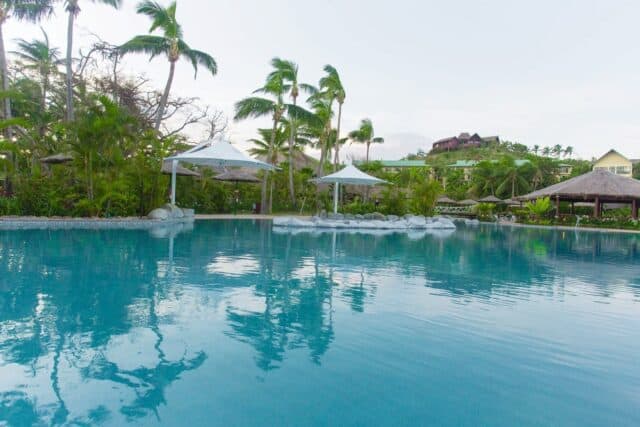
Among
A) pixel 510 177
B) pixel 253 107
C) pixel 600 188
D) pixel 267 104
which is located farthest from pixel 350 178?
pixel 510 177

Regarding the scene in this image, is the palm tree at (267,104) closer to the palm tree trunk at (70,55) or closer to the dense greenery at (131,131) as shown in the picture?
the dense greenery at (131,131)

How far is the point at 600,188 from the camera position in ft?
78.9

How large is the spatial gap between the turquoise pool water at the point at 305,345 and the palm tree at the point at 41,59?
15.3 meters

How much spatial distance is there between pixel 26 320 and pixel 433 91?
22584 millimetres

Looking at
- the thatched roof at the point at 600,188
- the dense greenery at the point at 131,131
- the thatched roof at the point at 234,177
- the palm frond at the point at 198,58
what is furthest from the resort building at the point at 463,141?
the palm frond at the point at 198,58

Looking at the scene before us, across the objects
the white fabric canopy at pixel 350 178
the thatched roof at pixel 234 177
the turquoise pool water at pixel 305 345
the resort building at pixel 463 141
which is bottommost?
the turquoise pool water at pixel 305 345

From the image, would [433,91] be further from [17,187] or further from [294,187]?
[17,187]

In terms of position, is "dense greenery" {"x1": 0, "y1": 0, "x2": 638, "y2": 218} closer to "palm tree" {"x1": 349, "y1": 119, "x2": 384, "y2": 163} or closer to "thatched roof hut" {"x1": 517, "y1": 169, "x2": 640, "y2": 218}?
"thatched roof hut" {"x1": 517, "y1": 169, "x2": 640, "y2": 218}

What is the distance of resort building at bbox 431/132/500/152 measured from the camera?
240 feet

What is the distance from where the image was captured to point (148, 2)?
17469mm

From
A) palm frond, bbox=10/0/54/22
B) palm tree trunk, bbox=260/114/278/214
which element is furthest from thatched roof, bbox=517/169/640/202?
palm frond, bbox=10/0/54/22

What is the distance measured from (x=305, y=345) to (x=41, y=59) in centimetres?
2158

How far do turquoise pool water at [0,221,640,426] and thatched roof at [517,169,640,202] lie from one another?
1975 cm

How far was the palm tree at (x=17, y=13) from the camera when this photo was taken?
49.2 feet
